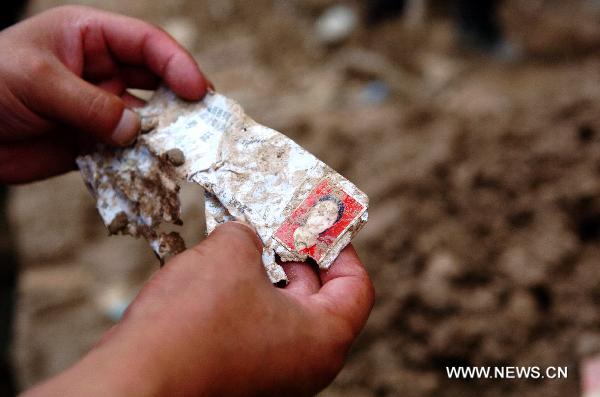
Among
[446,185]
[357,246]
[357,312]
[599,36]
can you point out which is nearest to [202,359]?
[357,312]

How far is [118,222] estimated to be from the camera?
A: 3.83 ft

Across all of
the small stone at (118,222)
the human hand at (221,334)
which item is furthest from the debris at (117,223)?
the human hand at (221,334)

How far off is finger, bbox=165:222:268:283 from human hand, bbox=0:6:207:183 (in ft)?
1.47

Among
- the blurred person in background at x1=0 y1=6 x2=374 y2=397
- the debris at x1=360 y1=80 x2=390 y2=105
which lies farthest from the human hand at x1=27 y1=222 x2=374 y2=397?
the debris at x1=360 y1=80 x2=390 y2=105

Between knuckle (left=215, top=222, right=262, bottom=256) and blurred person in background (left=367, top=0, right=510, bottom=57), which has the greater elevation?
knuckle (left=215, top=222, right=262, bottom=256)

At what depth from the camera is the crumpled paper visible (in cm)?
98

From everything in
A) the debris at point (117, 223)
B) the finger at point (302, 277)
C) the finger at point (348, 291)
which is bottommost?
the debris at point (117, 223)

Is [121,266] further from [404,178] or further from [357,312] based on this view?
[357,312]

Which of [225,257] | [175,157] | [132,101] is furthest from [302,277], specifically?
[132,101]

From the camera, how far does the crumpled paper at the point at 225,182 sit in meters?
0.98

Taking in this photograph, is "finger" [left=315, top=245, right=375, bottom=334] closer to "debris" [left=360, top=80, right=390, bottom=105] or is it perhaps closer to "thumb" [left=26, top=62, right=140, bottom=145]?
"thumb" [left=26, top=62, right=140, bottom=145]

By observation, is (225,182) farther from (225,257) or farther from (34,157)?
(34,157)

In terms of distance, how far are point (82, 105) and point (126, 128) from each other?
99 millimetres

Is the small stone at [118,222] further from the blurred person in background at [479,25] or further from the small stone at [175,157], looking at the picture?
the blurred person in background at [479,25]
